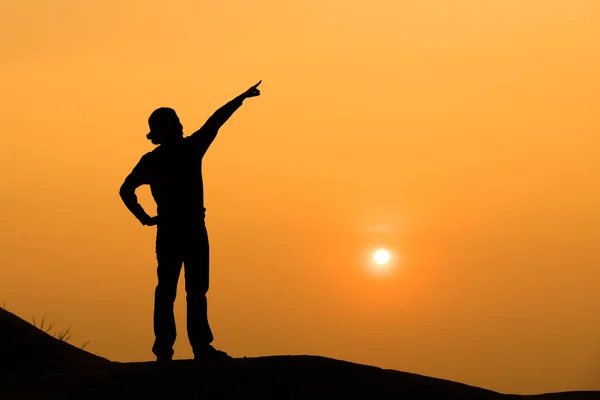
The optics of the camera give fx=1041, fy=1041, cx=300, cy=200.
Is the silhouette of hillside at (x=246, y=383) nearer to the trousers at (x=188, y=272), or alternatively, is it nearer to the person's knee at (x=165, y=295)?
the trousers at (x=188, y=272)

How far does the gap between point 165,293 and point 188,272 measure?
0.44 metres

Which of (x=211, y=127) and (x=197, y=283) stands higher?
(x=211, y=127)

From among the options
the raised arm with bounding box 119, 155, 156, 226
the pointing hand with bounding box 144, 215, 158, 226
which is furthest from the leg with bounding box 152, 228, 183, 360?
the raised arm with bounding box 119, 155, 156, 226

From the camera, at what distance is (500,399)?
42.6 ft

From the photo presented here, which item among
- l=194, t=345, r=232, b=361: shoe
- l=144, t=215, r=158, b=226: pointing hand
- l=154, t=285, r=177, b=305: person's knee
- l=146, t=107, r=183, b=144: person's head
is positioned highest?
l=146, t=107, r=183, b=144: person's head

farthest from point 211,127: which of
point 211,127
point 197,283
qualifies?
point 197,283

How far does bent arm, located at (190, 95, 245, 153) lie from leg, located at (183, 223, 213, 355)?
105cm

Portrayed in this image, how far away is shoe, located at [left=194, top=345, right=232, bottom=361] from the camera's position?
44.0ft

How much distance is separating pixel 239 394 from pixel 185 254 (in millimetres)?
2399

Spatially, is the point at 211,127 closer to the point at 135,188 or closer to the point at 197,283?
the point at 135,188

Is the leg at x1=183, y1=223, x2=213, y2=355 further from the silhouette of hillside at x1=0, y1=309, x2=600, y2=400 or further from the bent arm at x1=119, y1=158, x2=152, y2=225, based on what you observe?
the bent arm at x1=119, y1=158, x2=152, y2=225

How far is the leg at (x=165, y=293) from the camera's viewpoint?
13414 millimetres

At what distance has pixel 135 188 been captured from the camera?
13625mm

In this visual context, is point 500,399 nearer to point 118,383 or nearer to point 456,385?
point 456,385
